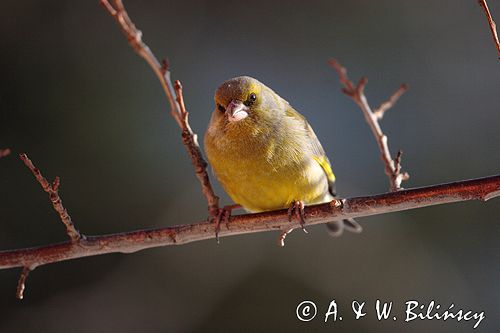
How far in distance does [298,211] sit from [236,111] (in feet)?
2.44

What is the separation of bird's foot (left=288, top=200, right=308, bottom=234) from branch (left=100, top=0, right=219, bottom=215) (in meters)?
0.37

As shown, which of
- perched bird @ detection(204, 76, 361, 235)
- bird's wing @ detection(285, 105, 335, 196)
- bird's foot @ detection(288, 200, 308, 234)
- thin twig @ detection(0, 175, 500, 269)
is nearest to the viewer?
thin twig @ detection(0, 175, 500, 269)

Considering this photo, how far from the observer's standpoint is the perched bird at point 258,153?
3.79 metres

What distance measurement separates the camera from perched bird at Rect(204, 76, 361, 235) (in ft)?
12.4

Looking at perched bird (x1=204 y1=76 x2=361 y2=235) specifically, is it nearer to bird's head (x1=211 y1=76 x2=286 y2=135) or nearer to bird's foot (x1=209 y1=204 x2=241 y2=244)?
bird's head (x1=211 y1=76 x2=286 y2=135)

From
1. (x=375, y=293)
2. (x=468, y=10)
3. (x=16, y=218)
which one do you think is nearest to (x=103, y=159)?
(x=16, y=218)

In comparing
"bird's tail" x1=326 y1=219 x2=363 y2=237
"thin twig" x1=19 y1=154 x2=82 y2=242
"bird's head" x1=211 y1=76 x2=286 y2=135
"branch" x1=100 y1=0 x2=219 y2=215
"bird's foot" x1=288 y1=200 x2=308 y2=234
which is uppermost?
"bird's head" x1=211 y1=76 x2=286 y2=135

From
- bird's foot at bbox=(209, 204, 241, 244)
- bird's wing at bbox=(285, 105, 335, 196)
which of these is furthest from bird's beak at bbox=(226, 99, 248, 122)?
bird's foot at bbox=(209, 204, 241, 244)

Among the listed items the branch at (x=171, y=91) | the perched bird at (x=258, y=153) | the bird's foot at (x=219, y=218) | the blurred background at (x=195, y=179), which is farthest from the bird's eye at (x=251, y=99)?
the blurred background at (x=195, y=179)

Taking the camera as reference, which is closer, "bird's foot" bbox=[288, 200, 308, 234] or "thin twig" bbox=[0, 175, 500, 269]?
"thin twig" bbox=[0, 175, 500, 269]

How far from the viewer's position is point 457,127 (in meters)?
6.25

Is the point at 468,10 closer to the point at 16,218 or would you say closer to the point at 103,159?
the point at 103,159

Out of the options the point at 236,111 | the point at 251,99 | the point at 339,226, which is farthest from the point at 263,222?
the point at 339,226

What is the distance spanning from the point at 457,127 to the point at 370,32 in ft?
4.30
